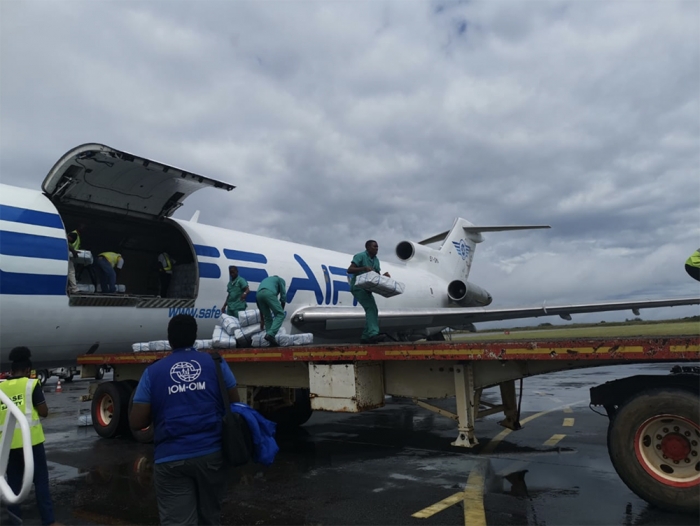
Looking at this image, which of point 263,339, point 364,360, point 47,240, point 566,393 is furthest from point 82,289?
point 566,393

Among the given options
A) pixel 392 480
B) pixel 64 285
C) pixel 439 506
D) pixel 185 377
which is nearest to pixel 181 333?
pixel 185 377

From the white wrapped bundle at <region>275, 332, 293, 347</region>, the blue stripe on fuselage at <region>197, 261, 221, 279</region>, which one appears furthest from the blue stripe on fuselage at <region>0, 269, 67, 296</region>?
the white wrapped bundle at <region>275, 332, 293, 347</region>

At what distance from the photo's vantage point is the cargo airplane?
7.83 meters

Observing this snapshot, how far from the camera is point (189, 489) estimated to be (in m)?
3.11

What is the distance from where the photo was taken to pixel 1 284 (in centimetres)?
740

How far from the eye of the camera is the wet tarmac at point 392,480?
458cm

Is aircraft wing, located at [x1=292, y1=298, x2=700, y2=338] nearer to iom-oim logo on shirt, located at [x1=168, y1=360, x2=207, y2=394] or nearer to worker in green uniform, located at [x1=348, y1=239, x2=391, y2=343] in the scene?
worker in green uniform, located at [x1=348, y1=239, x2=391, y2=343]

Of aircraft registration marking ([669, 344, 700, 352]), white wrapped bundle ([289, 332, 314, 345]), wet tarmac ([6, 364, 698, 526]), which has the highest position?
white wrapped bundle ([289, 332, 314, 345])

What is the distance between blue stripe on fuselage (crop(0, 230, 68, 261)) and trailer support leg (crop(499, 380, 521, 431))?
6950 millimetres

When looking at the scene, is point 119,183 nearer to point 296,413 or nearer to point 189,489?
point 296,413

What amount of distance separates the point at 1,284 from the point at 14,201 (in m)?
1.42

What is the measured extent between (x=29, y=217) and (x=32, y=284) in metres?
1.09

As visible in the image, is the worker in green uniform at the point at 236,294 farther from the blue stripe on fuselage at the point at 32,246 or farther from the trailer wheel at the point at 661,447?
the trailer wheel at the point at 661,447

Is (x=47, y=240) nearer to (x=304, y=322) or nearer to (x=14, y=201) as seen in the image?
(x=14, y=201)
